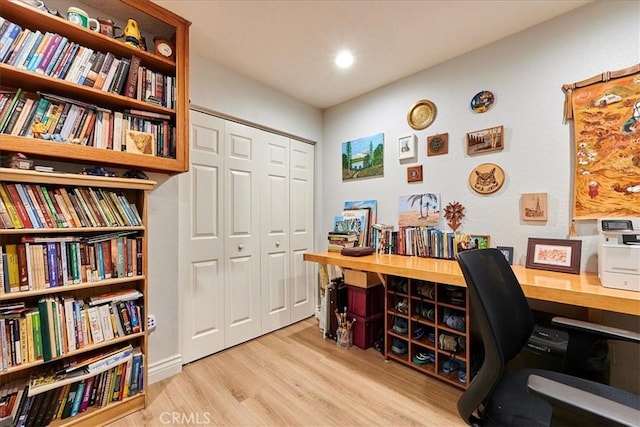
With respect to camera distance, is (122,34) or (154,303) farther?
(154,303)

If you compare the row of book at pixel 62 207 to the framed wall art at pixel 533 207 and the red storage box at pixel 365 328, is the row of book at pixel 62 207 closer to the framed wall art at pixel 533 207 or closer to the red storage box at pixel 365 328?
the red storage box at pixel 365 328

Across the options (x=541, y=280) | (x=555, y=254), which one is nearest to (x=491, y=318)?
(x=541, y=280)

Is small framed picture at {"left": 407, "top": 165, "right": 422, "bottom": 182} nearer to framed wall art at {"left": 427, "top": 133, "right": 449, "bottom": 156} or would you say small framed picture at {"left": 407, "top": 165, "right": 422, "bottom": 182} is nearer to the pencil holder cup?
framed wall art at {"left": 427, "top": 133, "right": 449, "bottom": 156}

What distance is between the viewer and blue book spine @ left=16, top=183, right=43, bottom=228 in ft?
4.17

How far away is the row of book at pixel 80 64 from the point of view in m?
1.29

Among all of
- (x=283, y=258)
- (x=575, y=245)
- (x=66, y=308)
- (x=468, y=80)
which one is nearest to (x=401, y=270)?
(x=575, y=245)

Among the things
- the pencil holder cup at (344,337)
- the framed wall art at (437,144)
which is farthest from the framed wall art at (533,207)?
the pencil holder cup at (344,337)

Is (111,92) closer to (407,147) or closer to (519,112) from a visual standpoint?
(407,147)

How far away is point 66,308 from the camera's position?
53.4 inches

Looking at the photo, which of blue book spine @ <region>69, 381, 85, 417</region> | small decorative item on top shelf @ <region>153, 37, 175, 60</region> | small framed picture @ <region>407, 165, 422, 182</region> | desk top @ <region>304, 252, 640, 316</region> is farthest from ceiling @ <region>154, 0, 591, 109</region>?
blue book spine @ <region>69, 381, 85, 417</region>

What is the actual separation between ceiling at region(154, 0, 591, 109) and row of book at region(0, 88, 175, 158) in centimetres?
72

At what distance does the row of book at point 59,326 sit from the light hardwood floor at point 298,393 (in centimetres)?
52

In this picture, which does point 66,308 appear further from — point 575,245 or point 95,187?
point 575,245

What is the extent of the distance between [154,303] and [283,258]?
119cm
